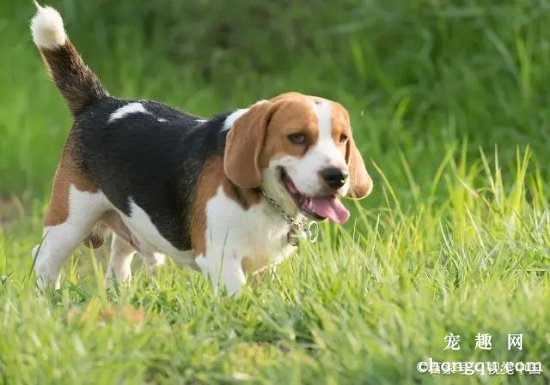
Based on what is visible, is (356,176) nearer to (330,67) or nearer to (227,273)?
(227,273)

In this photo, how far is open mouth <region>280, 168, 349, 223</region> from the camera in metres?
5.09

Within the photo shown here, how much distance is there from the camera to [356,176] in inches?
211

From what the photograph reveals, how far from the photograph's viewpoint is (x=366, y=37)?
9.42 meters

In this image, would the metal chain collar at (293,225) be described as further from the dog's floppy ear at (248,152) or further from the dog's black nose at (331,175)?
the dog's black nose at (331,175)

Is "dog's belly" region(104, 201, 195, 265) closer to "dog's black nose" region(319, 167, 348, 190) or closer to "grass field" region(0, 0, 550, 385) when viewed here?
"grass field" region(0, 0, 550, 385)

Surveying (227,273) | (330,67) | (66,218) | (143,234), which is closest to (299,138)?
(227,273)

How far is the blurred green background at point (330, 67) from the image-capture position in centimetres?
856

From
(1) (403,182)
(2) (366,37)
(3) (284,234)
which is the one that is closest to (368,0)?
(2) (366,37)

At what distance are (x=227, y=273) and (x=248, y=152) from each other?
44 cm

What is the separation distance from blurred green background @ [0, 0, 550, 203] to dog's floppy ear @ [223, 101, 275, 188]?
2680mm

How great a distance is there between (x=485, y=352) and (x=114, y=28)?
6.56m

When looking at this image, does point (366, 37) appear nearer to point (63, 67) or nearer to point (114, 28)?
point (114, 28)

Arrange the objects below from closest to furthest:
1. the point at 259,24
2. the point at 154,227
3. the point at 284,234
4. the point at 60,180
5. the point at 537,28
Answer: the point at 284,234, the point at 154,227, the point at 60,180, the point at 537,28, the point at 259,24

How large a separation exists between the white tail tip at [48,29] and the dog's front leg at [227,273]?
4.57ft
